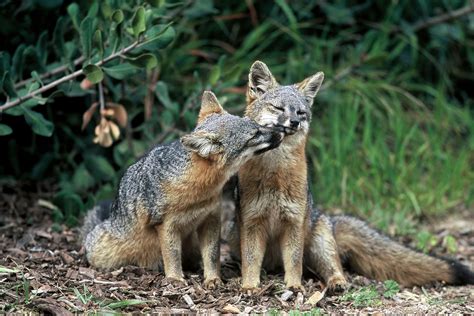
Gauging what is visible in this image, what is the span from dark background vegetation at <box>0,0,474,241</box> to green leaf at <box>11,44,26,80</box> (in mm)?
15

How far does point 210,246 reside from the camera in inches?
283

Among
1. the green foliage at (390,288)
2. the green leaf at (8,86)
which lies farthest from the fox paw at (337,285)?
the green leaf at (8,86)

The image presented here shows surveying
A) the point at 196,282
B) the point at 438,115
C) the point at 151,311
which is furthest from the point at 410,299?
the point at 438,115

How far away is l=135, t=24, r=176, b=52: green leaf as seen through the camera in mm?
7883

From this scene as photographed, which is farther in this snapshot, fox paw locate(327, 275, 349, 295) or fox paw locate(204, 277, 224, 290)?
fox paw locate(327, 275, 349, 295)

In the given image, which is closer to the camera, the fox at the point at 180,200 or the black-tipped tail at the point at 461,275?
the fox at the point at 180,200

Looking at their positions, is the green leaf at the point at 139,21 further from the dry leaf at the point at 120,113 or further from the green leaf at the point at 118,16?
the dry leaf at the point at 120,113

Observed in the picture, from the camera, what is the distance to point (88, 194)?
966cm

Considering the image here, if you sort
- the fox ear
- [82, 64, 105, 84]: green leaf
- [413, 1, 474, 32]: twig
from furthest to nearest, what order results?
[413, 1, 474, 32]: twig, [82, 64, 105, 84]: green leaf, the fox ear

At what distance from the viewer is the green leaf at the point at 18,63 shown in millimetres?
8367

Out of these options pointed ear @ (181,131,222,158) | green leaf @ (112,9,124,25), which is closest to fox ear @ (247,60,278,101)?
pointed ear @ (181,131,222,158)

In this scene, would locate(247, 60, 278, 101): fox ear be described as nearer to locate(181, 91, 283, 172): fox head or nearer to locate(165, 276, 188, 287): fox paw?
locate(181, 91, 283, 172): fox head

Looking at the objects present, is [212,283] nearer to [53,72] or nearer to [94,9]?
[53,72]

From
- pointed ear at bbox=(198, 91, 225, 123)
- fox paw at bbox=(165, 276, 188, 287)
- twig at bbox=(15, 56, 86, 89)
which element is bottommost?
fox paw at bbox=(165, 276, 188, 287)
